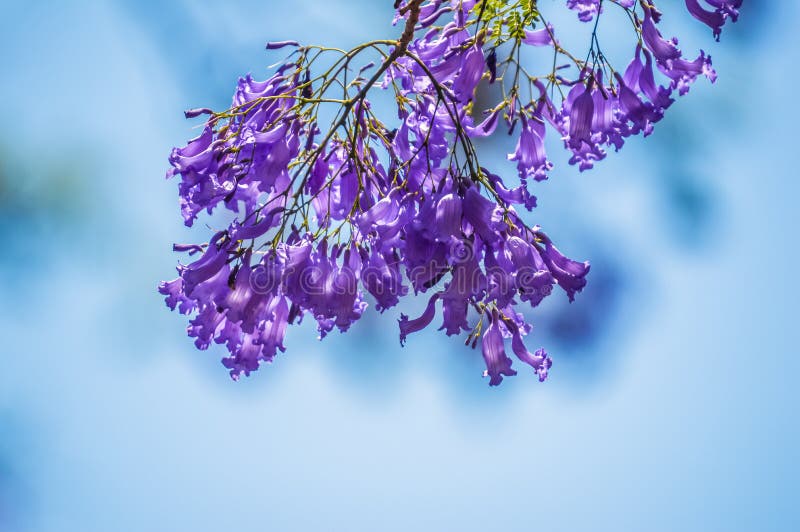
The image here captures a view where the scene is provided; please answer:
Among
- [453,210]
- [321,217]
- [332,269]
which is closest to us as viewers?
[453,210]

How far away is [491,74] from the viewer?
168 centimetres

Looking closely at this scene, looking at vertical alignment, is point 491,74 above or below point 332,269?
above

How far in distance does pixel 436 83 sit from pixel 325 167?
1.20ft

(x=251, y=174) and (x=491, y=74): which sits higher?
(x=491, y=74)

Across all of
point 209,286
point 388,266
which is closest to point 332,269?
point 388,266

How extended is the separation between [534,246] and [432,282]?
25cm

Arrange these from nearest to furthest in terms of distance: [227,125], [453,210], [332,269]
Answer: [453,210]
[332,269]
[227,125]

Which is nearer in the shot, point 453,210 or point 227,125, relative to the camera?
point 453,210

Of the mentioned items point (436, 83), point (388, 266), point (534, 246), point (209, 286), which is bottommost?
point (209, 286)

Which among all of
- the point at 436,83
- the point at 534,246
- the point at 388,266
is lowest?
the point at 388,266

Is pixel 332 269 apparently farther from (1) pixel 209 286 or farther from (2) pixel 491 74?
(2) pixel 491 74

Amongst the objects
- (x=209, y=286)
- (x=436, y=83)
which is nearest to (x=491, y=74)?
(x=436, y=83)

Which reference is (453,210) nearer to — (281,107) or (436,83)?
(436,83)

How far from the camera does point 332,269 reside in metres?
1.67
